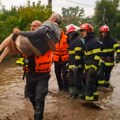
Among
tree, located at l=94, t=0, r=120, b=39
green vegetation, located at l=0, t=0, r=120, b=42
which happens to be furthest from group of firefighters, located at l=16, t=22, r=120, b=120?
tree, located at l=94, t=0, r=120, b=39

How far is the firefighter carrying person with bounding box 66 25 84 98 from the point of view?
345 inches

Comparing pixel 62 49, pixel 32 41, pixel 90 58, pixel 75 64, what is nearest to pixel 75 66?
pixel 75 64

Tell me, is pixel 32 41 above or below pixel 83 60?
above

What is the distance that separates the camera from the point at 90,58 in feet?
27.3

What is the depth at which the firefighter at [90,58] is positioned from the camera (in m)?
8.20

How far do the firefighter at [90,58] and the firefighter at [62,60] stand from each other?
138cm

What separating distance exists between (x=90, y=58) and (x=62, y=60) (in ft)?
5.65

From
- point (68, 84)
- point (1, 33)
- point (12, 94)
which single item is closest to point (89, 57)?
point (68, 84)

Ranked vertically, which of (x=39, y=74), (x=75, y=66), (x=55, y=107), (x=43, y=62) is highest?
(x=43, y=62)

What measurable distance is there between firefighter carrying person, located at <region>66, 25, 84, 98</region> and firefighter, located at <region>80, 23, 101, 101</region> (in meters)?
0.34

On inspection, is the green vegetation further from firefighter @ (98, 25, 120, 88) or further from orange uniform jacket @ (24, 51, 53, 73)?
orange uniform jacket @ (24, 51, 53, 73)

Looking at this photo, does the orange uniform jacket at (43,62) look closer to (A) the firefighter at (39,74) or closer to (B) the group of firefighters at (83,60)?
(A) the firefighter at (39,74)

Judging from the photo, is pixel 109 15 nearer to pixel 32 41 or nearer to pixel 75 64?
pixel 75 64

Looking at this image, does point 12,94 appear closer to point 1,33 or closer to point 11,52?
point 11,52
